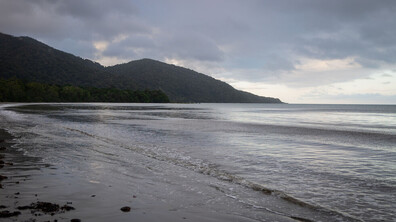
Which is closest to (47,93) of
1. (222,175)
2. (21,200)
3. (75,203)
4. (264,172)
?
(222,175)

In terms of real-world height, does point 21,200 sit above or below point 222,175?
above

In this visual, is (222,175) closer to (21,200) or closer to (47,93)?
(21,200)

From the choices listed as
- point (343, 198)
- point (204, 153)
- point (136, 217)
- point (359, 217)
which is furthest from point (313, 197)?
point (204, 153)

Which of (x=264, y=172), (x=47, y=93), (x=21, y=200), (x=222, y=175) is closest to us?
(x=21, y=200)

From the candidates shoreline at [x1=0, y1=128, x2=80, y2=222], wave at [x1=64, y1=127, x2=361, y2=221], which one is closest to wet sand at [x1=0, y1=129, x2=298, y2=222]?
shoreline at [x1=0, y1=128, x2=80, y2=222]

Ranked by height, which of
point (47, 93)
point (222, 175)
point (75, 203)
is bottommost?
point (222, 175)

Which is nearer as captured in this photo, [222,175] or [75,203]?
[75,203]

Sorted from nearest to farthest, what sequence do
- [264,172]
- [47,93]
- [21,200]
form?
[21,200] → [264,172] → [47,93]

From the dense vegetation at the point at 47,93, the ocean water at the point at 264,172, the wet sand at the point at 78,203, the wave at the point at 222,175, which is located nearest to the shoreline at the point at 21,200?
the wet sand at the point at 78,203

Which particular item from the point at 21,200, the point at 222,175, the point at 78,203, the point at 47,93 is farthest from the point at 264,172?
the point at 47,93

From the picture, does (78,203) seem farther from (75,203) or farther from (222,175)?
(222,175)

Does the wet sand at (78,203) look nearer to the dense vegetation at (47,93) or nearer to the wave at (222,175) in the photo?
the wave at (222,175)

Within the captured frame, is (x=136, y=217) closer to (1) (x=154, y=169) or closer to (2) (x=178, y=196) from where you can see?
(2) (x=178, y=196)

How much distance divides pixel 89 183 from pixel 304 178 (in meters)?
6.82
